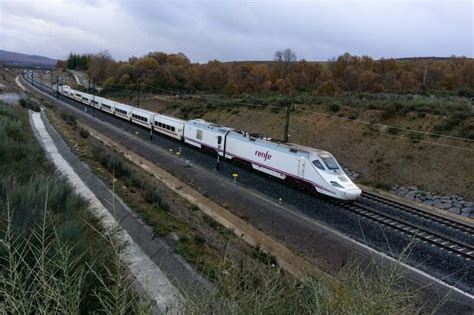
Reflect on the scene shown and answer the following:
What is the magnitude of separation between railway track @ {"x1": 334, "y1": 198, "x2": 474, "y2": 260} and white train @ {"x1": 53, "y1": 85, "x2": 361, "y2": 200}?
892 millimetres

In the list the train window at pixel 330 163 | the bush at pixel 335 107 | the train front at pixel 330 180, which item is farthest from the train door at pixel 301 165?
the bush at pixel 335 107

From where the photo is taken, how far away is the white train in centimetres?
1855

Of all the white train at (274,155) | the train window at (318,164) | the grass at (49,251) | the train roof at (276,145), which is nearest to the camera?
the grass at (49,251)

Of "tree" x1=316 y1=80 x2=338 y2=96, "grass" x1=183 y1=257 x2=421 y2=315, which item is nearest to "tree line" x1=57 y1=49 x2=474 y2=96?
"tree" x1=316 y1=80 x2=338 y2=96

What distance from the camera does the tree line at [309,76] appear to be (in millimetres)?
68625

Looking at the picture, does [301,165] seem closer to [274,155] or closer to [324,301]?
[274,155]

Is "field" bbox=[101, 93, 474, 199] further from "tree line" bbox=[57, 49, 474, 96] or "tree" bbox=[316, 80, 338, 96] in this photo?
"tree line" bbox=[57, 49, 474, 96]

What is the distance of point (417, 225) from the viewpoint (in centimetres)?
1577

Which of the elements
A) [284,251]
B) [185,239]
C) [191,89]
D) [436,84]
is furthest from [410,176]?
[191,89]

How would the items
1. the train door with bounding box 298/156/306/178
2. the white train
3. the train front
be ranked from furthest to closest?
the train door with bounding box 298/156/306/178 → the white train → the train front

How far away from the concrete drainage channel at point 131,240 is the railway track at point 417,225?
9210 mm

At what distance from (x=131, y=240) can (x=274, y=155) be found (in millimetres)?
12542

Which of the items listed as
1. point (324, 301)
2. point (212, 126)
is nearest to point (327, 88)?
point (212, 126)

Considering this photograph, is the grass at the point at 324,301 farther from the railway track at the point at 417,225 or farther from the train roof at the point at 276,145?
the train roof at the point at 276,145
